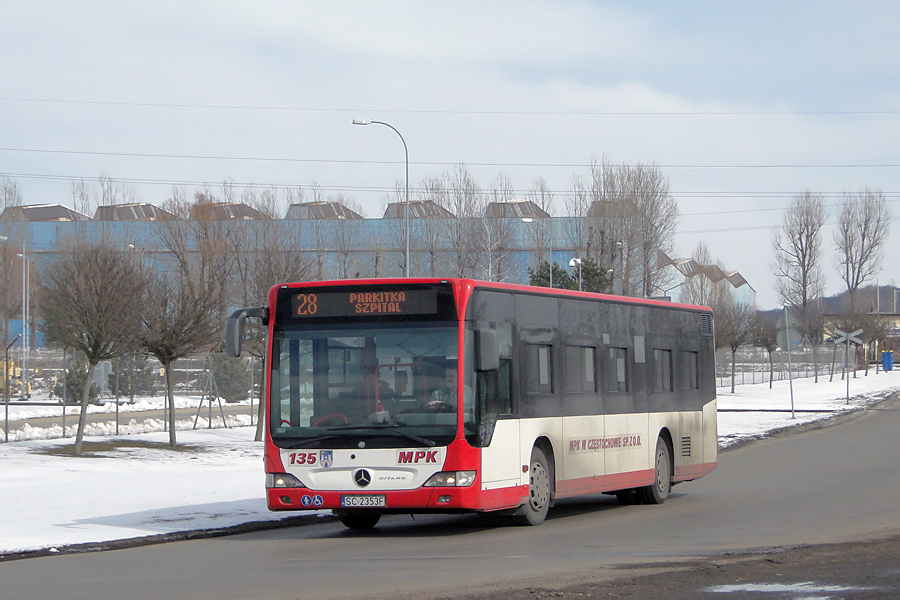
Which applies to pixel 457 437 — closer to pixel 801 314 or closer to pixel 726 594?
pixel 726 594

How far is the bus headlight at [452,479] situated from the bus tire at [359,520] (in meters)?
1.59

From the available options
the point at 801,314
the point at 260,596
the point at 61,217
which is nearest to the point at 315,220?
the point at 61,217

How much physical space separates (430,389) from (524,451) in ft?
4.75

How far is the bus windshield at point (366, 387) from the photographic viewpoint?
1177cm

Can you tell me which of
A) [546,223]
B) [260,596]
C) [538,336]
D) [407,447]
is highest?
[546,223]

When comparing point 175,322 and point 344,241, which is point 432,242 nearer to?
point 344,241

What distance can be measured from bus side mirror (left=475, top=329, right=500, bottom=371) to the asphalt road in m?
1.75

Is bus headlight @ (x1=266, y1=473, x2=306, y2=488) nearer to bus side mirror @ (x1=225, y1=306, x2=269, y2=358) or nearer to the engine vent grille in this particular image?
bus side mirror @ (x1=225, y1=306, x2=269, y2=358)

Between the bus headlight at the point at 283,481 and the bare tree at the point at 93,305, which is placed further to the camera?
the bare tree at the point at 93,305

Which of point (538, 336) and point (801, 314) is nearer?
point (538, 336)

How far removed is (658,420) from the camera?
627 inches

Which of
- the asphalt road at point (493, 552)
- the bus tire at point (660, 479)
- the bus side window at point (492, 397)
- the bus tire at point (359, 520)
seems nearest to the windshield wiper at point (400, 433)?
the bus side window at point (492, 397)

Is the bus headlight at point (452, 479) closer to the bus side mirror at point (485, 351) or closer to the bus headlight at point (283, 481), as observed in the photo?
the bus side mirror at point (485, 351)

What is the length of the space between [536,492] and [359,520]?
6.71 ft
